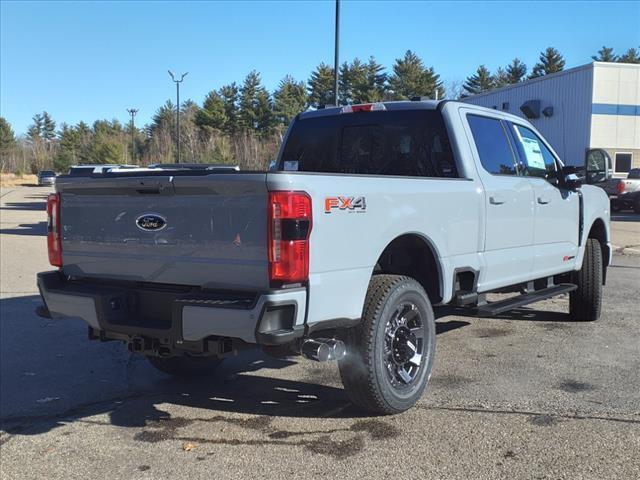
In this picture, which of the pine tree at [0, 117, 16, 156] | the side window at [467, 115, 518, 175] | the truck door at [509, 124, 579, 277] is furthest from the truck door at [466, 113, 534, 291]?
the pine tree at [0, 117, 16, 156]

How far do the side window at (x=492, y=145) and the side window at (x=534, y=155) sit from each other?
29cm

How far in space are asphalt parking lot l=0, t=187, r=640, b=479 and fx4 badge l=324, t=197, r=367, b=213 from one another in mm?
1430

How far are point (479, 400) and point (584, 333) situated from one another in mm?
2602

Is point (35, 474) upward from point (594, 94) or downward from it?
downward

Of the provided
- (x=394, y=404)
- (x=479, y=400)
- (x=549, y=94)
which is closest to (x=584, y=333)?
(x=479, y=400)

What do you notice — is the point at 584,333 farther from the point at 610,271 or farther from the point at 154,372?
the point at 610,271

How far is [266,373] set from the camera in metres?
5.50

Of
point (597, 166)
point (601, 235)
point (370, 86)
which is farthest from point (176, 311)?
point (370, 86)

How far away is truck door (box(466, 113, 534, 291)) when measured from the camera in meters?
5.20

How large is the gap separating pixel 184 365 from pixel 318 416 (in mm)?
1459

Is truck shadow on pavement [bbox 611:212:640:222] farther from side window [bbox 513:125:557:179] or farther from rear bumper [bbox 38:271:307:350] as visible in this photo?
rear bumper [bbox 38:271:307:350]

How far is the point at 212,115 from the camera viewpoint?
7138 centimetres

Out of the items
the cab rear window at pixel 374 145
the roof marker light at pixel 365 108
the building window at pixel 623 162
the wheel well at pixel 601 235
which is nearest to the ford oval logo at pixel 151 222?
the cab rear window at pixel 374 145

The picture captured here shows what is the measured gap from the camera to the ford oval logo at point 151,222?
154 inches
